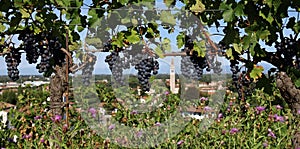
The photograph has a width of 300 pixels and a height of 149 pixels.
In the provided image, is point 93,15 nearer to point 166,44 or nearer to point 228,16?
point 166,44

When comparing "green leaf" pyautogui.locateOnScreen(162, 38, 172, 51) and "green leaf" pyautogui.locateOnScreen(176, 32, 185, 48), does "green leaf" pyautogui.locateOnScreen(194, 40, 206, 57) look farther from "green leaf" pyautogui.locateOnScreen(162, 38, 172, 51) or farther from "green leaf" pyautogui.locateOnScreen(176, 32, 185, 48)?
"green leaf" pyautogui.locateOnScreen(162, 38, 172, 51)

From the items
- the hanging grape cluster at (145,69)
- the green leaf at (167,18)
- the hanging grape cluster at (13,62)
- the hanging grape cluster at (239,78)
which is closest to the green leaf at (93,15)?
the hanging grape cluster at (145,69)

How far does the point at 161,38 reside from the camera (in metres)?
3.04

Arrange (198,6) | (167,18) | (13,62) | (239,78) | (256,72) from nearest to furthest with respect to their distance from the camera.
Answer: (256,72), (198,6), (239,78), (167,18), (13,62)

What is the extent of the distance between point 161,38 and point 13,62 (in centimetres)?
101

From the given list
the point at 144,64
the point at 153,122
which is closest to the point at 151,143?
the point at 153,122

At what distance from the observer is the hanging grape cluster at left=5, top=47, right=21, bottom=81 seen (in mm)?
3107

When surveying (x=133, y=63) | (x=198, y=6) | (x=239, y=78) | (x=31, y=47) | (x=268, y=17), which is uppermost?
(x=198, y=6)

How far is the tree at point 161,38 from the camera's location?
252 cm

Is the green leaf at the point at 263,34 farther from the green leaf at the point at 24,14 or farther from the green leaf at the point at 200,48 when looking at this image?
the green leaf at the point at 24,14

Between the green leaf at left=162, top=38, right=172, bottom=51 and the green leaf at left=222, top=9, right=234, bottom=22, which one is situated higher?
the green leaf at left=222, top=9, right=234, bottom=22

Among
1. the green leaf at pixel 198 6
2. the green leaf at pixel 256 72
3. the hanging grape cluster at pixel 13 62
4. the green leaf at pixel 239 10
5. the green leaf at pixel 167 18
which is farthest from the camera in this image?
the hanging grape cluster at pixel 13 62

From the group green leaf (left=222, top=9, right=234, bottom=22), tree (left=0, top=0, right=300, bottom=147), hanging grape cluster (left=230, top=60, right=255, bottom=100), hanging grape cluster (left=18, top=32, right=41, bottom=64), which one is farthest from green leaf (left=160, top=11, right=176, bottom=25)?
hanging grape cluster (left=18, top=32, right=41, bottom=64)

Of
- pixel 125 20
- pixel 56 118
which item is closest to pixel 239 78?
pixel 125 20
